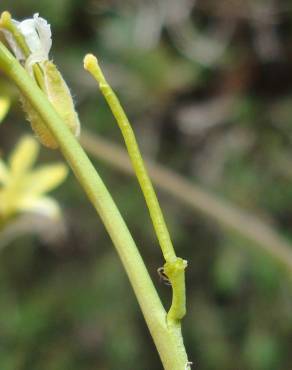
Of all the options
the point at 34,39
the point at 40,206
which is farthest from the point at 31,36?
the point at 40,206

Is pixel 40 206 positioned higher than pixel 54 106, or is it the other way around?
pixel 54 106

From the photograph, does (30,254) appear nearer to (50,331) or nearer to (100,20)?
(50,331)

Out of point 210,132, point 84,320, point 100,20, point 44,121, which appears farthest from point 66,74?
point 44,121

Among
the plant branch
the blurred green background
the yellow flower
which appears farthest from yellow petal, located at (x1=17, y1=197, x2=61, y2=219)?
the blurred green background

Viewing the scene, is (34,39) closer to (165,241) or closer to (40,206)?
(165,241)

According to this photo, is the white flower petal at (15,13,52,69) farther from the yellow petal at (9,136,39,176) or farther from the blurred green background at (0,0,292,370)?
the blurred green background at (0,0,292,370)

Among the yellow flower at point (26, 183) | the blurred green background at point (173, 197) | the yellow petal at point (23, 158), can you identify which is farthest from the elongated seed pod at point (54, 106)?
the blurred green background at point (173, 197)

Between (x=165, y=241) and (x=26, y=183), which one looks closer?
(x=165, y=241)
